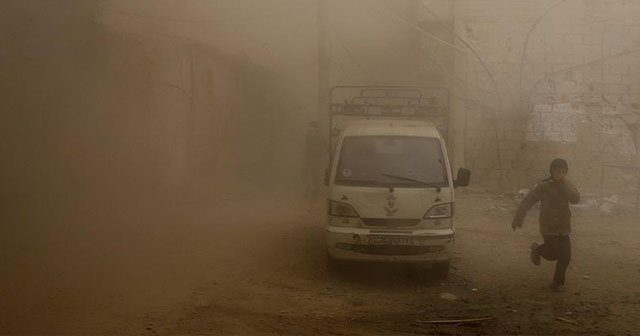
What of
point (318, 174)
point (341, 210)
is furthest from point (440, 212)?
point (318, 174)

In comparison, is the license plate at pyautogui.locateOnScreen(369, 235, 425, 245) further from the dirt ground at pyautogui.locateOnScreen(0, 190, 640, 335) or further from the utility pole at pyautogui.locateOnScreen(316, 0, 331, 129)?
the utility pole at pyautogui.locateOnScreen(316, 0, 331, 129)

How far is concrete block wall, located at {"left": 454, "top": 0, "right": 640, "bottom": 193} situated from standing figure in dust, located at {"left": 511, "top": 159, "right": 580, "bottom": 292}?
27.1ft

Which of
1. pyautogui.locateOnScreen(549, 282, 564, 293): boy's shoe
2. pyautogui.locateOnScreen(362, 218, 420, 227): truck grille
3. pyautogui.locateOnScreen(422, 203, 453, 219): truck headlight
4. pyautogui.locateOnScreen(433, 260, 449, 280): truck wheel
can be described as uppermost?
pyautogui.locateOnScreen(422, 203, 453, 219): truck headlight

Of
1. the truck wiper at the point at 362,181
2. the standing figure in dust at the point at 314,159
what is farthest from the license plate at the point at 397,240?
the standing figure in dust at the point at 314,159

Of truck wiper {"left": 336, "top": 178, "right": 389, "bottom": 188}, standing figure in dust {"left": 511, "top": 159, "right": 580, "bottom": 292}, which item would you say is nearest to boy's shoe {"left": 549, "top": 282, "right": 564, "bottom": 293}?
standing figure in dust {"left": 511, "top": 159, "right": 580, "bottom": 292}

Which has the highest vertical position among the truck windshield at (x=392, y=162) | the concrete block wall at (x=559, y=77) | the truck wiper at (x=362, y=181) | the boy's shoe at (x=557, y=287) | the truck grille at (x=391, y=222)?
the concrete block wall at (x=559, y=77)

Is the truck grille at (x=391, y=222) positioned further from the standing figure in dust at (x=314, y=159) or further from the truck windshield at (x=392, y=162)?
the standing figure in dust at (x=314, y=159)

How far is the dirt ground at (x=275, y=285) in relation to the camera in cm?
646

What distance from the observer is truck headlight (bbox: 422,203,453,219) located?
26.4ft

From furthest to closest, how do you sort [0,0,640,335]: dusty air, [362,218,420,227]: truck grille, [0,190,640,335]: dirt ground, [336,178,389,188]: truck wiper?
[336,178,389,188]: truck wiper, [362,218,420,227]: truck grille, [0,0,640,335]: dusty air, [0,190,640,335]: dirt ground

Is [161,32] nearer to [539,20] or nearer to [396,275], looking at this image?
[396,275]

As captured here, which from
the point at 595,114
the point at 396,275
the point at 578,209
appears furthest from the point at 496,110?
the point at 396,275

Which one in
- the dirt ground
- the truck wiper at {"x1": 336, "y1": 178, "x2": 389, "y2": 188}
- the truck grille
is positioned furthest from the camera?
the truck wiper at {"x1": 336, "y1": 178, "x2": 389, "y2": 188}

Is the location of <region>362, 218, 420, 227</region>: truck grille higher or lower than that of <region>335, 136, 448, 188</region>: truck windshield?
lower
